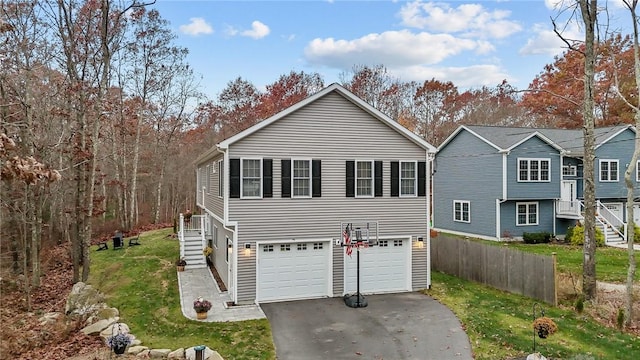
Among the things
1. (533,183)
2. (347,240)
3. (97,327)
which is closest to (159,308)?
(97,327)

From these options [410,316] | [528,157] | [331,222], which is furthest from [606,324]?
[528,157]

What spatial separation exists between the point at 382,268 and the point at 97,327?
9041mm

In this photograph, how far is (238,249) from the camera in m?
13.0

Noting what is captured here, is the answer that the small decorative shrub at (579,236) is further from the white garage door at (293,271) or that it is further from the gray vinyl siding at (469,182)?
the white garage door at (293,271)

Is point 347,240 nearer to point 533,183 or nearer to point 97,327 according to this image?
point 97,327

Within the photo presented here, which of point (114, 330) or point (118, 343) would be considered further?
point (114, 330)

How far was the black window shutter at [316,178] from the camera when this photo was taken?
13.9m

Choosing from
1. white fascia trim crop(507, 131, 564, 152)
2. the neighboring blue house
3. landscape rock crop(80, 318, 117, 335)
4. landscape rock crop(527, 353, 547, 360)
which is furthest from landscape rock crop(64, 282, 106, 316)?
white fascia trim crop(507, 131, 564, 152)

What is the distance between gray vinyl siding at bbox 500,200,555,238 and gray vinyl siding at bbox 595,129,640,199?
132 inches

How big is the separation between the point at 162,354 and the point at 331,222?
21.8 ft

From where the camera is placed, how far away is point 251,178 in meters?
13.3

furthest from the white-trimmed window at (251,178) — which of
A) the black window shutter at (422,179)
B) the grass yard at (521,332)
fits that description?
the grass yard at (521,332)

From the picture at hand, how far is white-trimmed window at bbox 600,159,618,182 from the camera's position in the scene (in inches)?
1014

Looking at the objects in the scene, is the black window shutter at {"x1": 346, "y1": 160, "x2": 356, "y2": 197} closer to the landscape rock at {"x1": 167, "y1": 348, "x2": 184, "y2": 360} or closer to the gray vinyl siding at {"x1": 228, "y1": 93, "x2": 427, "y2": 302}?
the gray vinyl siding at {"x1": 228, "y1": 93, "x2": 427, "y2": 302}
